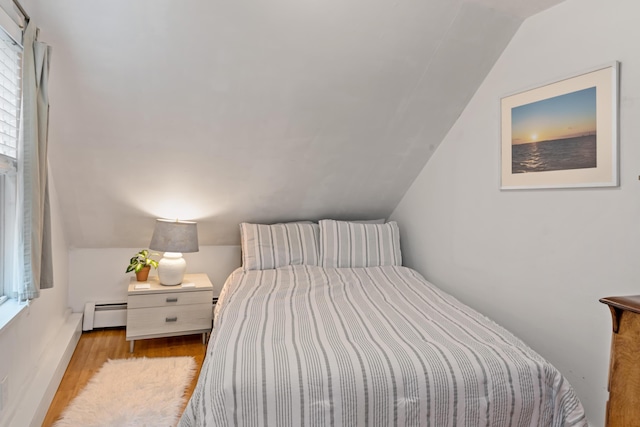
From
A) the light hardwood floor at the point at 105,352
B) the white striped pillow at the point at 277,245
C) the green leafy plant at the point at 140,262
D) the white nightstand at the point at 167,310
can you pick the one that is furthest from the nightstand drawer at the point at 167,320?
the white striped pillow at the point at 277,245

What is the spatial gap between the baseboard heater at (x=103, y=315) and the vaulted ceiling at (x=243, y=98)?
1.55 ft

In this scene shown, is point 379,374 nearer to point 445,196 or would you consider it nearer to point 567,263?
point 567,263

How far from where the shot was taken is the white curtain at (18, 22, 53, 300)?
61.2 inches

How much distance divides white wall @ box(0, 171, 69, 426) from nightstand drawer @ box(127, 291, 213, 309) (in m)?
0.46

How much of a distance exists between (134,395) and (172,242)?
38.2 inches

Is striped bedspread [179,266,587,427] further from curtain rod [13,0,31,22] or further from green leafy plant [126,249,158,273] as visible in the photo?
curtain rod [13,0,31,22]

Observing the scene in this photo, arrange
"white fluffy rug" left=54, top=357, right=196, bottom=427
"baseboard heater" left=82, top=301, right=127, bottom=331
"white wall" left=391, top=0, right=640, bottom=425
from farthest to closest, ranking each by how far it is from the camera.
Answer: "baseboard heater" left=82, top=301, right=127, bottom=331 < "white fluffy rug" left=54, top=357, right=196, bottom=427 < "white wall" left=391, top=0, right=640, bottom=425

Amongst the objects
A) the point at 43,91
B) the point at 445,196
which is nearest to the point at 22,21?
the point at 43,91

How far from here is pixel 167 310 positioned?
2.70 metres

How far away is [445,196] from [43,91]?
233cm

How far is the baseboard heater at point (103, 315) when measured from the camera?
2938mm

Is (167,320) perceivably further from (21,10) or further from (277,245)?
(21,10)

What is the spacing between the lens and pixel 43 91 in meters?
1.66

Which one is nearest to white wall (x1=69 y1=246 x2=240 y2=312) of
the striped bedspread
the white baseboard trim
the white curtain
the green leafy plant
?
the green leafy plant
